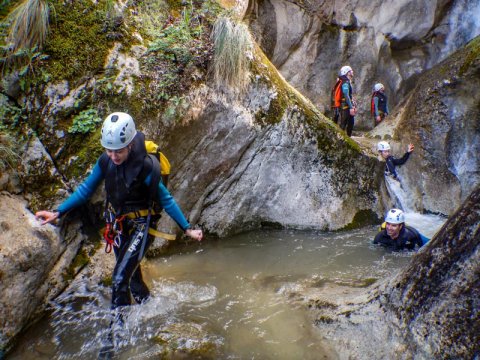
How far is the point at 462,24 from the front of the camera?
1544 centimetres

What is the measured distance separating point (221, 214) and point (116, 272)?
3.12 metres

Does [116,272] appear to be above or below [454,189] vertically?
below

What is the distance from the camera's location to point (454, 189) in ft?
34.8

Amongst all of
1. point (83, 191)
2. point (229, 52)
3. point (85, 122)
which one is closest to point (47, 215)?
point (83, 191)

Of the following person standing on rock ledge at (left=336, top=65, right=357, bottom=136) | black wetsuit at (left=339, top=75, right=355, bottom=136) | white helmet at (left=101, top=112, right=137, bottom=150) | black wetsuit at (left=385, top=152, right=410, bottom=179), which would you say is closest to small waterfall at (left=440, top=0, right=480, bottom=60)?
person standing on rock ledge at (left=336, top=65, right=357, bottom=136)

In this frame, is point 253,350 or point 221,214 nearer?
point 253,350

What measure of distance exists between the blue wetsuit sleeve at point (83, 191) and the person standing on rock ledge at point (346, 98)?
8412 mm

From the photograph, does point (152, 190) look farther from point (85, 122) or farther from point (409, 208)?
point (409, 208)

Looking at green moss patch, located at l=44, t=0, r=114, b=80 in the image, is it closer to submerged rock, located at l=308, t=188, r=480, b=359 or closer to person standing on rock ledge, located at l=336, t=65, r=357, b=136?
submerged rock, located at l=308, t=188, r=480, b=359

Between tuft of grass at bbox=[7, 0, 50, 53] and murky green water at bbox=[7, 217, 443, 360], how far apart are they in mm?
3821

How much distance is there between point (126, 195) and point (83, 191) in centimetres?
61

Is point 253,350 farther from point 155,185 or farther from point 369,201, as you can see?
point 369,201

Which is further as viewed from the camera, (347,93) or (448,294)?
(347,93)

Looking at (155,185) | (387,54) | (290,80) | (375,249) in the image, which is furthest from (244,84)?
(387,54)
